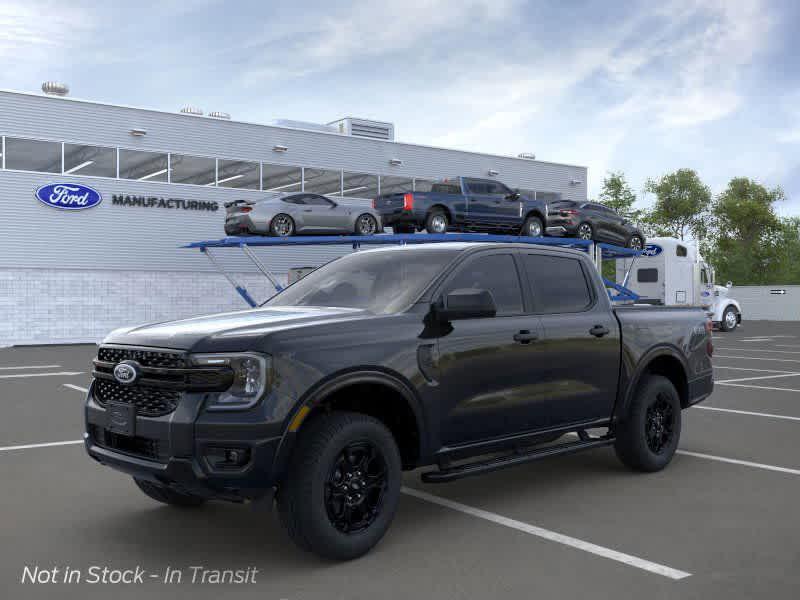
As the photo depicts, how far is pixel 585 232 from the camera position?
25562 mm

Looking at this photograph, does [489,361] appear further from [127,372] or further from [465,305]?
[127,372]

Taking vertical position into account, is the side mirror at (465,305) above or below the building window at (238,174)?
below

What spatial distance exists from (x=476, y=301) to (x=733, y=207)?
256 ft

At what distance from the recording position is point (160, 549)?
15.6 ft

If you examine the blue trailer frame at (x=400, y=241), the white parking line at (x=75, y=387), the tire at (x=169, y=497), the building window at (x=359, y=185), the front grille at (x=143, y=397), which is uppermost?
the building window at (x=359, y=185)

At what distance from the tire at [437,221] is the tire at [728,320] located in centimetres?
1620

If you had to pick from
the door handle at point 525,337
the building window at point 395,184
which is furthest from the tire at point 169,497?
the building window at point 395,184

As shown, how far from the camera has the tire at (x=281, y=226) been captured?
957 inches

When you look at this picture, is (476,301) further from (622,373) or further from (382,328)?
(622,373)

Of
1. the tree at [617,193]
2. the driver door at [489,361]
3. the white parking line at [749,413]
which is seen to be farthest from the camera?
the tree at [617,193]

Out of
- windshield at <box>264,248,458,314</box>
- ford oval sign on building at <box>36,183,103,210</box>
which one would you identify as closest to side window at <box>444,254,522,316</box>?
windshield at <box>264,248,458,314</box>

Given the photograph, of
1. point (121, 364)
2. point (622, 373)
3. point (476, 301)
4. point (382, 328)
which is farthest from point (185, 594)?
point (622, 373)

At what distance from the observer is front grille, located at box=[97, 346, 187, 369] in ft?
14.4

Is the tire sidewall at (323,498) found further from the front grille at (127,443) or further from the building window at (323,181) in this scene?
the building window at (323,181)
